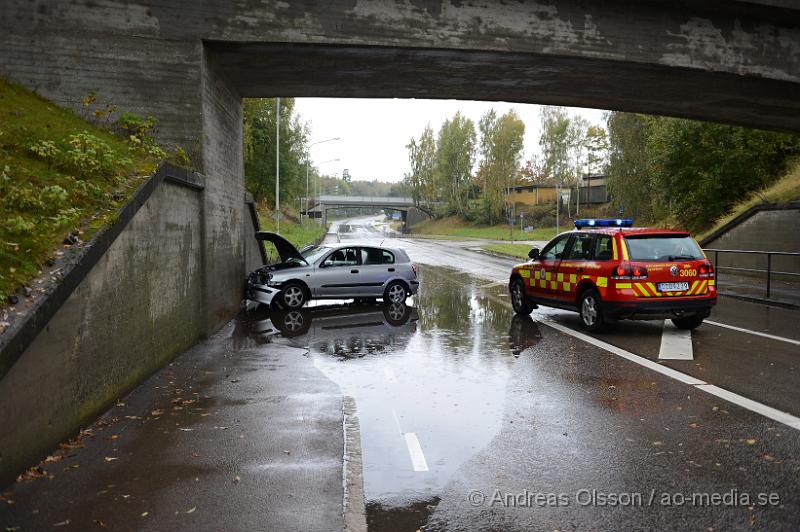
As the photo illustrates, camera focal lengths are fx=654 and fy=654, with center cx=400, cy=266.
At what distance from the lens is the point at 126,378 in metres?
6.87

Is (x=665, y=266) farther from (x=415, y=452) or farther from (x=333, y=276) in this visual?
(x=333, y=276)

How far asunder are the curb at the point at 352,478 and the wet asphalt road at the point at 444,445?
0.21 feet

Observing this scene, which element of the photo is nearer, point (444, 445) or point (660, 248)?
point (444, 445)

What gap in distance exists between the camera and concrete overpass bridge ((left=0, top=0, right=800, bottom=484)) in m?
10.5

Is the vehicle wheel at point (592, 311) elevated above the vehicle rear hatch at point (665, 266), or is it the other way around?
the vehicle rear hatch at point (665, 266)

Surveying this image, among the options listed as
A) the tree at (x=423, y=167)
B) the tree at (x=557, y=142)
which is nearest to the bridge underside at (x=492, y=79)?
the tree at (x=557, y=142)

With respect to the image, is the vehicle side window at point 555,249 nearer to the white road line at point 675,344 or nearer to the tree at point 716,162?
the white road line at point 675,344

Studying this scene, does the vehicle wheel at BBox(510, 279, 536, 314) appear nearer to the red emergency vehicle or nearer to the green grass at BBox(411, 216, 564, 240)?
the red emergency vehicle

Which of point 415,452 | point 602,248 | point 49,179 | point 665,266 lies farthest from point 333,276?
point 415,452

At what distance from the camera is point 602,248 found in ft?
35.7

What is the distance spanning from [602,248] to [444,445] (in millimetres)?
6545

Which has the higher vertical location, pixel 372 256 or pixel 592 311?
pixel 372 256

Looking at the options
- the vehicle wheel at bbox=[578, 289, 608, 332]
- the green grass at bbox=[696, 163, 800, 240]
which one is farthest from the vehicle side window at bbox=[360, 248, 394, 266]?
the green grass at bbox=[696, 163, 800, 240]

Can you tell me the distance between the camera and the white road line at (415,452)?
484cm
